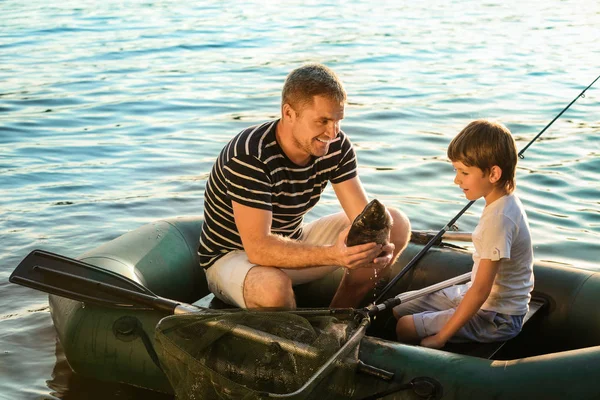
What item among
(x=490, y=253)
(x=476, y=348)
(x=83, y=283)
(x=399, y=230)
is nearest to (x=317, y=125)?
(x=399, y=230)

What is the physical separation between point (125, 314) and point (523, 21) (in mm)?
9980

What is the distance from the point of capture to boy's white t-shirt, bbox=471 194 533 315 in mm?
3146

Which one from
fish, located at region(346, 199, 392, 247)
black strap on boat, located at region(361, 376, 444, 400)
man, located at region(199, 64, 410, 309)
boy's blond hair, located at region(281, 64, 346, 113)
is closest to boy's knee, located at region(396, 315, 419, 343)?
man, located at region(199, 64, 410, 309)

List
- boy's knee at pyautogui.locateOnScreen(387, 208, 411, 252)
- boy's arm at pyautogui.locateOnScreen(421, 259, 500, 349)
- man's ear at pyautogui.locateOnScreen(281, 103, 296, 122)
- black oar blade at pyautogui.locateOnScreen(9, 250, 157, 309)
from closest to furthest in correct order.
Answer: boy's arm at pyautogui.locateOnScreen(421, 259, 500, 349), man's ear at pyautogui.locateOnScreen(281, 103, 296, 122), black oar blade at pyautogui.locateOnScreen(9, 250, 157, 309), boy's knee at pyautogui.locateOnScreen(387, 208, 411, 252)

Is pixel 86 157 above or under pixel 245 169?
under

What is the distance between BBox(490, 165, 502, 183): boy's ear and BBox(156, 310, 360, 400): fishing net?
0.69 meters

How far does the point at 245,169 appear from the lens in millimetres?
3438

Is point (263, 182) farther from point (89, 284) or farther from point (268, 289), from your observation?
point (89, 284)

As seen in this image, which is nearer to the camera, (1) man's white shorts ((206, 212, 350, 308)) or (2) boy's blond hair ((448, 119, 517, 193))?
(2) boy's blond hair ((448, 119, 517, 193))

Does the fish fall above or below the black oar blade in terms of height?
above

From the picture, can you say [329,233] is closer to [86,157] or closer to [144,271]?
[144,271]

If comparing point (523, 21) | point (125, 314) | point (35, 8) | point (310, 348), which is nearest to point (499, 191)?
point (310, 348)

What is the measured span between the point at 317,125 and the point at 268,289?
2.08ft

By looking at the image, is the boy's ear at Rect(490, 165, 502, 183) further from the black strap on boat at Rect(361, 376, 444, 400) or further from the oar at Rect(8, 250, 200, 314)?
the oar at Rect(8, 250, 200, 314)
